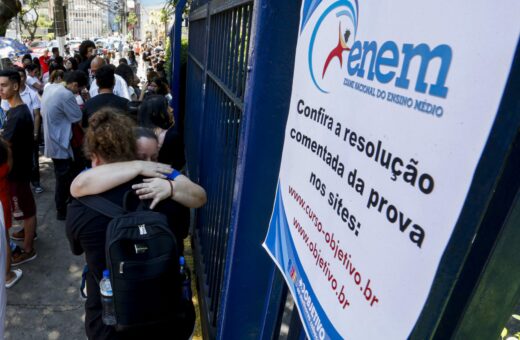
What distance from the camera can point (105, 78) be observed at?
450 cm

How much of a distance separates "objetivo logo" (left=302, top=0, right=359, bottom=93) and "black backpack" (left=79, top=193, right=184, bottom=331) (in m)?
1.03

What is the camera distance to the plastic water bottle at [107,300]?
1853 mm

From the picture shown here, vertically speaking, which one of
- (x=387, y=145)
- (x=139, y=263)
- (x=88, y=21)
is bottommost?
(x=139, y=263)

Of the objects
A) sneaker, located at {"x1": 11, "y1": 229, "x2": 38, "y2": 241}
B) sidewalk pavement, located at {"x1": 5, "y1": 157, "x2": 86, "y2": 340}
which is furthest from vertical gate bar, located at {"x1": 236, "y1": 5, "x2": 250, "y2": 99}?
sneaker, located at {"x1": 11, "y1": 229, "x2": 38, "y2": 241}

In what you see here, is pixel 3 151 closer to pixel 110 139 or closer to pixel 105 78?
pixel 110 139

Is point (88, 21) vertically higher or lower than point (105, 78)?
higher

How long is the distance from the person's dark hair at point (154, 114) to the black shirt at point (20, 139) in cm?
134

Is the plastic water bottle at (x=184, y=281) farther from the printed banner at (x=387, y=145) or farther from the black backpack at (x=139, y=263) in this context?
the printed banner at (x=387, y=145)

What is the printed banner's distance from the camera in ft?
1.84

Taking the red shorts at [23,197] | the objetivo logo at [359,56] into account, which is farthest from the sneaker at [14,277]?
the objetivo logo at [359,56]

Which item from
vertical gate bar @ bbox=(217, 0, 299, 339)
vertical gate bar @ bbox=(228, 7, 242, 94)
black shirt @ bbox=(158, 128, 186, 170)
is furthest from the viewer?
black shirt @ bbox=(158, 128, 186, 170)

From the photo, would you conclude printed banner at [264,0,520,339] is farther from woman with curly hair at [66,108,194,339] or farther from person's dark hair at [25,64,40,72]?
person's dark hair at [25,64,40,72]

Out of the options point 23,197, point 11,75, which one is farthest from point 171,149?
point 11,75

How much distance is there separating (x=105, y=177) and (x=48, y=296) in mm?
2404
